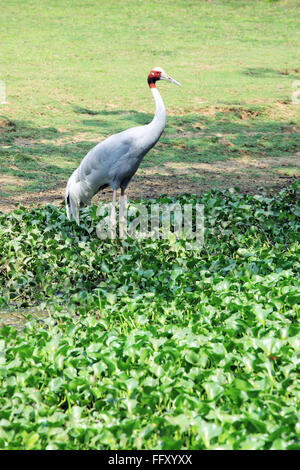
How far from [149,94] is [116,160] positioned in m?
7.08

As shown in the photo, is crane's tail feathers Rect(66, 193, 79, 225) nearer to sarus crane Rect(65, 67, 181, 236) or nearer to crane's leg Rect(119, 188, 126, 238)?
sarus crane Rect(65, 67, 181, 236)

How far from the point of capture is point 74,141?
35.7ft

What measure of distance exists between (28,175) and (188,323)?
5255 millimetres

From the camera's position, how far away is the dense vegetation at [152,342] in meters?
3.34

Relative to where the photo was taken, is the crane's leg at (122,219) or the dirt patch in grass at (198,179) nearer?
the crane's leg at (122,219)

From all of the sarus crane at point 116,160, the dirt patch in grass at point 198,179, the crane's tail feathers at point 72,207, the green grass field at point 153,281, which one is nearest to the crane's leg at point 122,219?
the sarus crane at point 116,160

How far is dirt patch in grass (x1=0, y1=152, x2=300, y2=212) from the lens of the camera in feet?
28.1

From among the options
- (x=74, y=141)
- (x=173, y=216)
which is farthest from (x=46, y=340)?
(x=74, y=141)

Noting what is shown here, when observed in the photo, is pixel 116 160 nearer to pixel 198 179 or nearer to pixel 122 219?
pixel 122 219

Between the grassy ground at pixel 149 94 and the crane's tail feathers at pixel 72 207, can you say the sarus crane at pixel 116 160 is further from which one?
the grassy ground at pixel 149 94

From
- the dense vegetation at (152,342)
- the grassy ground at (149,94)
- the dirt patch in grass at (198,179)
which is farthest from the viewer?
the grassy ground at (149,94)

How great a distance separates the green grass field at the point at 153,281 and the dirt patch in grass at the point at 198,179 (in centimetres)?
4

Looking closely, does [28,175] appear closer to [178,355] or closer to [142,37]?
[178,355]

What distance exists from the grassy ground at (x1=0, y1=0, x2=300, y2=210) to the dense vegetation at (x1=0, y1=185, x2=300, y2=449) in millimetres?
2449
